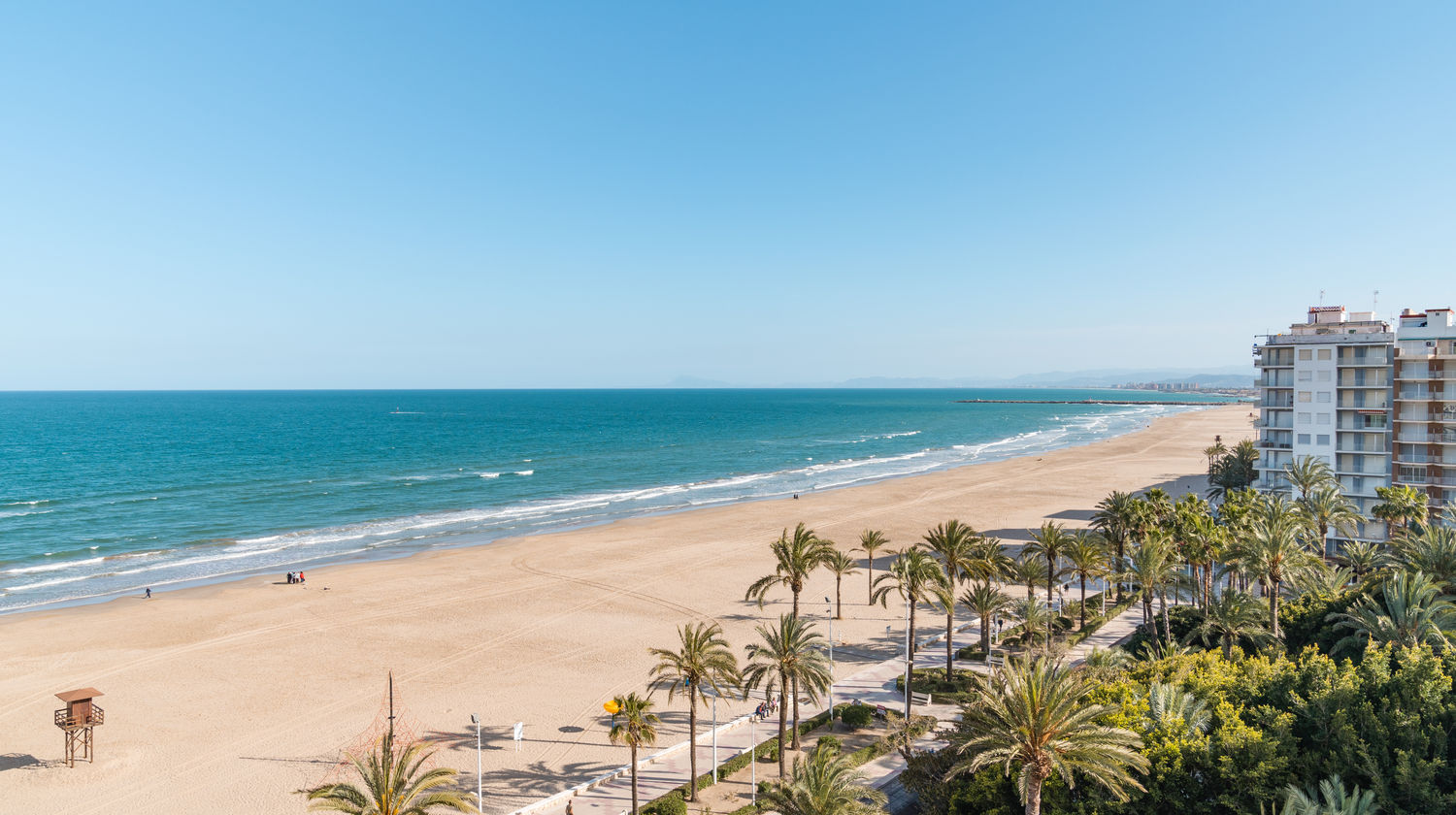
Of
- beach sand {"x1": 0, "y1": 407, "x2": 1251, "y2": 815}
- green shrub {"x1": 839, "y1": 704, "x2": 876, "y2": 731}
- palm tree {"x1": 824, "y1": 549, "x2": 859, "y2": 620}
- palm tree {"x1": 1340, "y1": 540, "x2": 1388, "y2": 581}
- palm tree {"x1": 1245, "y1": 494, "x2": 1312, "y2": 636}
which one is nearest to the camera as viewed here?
beach sand {"x1": 0, "y1": 407, "x2": 1251, "y2": 815}

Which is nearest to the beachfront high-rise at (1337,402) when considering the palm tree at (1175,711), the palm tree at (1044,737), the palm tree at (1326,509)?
the palm tree at (1326,509)

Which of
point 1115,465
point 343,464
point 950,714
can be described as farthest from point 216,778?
point 1115,465

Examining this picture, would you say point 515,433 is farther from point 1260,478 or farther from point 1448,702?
point 1448,702

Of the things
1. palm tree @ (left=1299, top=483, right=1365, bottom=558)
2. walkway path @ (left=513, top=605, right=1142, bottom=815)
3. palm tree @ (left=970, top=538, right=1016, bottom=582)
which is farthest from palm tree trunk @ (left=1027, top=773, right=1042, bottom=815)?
palm tree @ (left=1299, top=483, right=1365, bottom=558)

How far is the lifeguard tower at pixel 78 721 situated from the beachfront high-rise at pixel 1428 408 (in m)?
71.0

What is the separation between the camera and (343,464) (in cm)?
10912

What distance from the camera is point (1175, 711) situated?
2094cm

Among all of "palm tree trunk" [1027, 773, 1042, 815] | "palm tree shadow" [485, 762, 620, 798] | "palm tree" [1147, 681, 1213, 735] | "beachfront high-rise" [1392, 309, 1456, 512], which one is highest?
"beachfront high-rise" [1392, 309, 1456, 512]

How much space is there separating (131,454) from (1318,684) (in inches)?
5701

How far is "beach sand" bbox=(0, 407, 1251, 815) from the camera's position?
1054 inches

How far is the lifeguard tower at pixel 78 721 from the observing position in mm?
27109

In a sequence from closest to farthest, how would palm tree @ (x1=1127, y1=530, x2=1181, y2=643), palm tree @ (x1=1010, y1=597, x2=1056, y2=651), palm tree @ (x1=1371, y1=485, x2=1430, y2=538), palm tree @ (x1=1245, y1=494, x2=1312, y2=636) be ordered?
palm tree @ (x1=1245, y1=494, x2=1312, y2=636)
palm tree @ (x1=1127, y1=530, x2=1181, y2=643)
palm tree @ (x1=1010, y1=597, x2=1056, y2=651)
palm tree @ (x1=1371, y1=485, x2=1430, y2=538)

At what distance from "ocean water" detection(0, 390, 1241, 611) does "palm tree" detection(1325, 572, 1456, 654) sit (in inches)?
2310

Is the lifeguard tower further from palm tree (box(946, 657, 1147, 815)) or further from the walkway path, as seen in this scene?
palm tree (box(946, 657, 1147, 815))
